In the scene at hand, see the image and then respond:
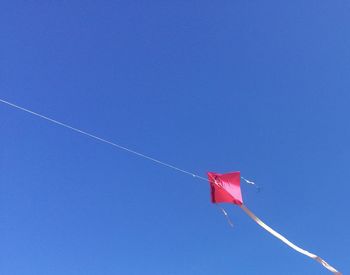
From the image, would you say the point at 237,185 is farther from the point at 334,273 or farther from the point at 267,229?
the point at 334,273

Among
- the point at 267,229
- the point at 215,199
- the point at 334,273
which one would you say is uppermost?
the point at 215,199

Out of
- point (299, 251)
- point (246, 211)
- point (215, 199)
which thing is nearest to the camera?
point (299, 251)

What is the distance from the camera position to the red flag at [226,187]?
1434 centimetres

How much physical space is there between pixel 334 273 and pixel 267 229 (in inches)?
86.1

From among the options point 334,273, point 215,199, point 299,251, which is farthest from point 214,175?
point 334,273

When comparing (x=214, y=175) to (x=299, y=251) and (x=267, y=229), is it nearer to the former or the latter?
(x=267, y=229)

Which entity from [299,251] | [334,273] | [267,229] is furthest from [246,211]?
[334,273]

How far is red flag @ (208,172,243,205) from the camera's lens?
14344mm

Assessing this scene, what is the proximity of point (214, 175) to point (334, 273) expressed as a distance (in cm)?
474

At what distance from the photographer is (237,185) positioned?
14.8 m

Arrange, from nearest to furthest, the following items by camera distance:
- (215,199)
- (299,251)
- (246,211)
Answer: (299,251) → (246,211) → (215,199)

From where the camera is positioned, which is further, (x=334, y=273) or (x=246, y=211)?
(x=246, y=211)

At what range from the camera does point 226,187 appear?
47.7ft

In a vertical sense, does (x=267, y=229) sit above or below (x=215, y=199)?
below
